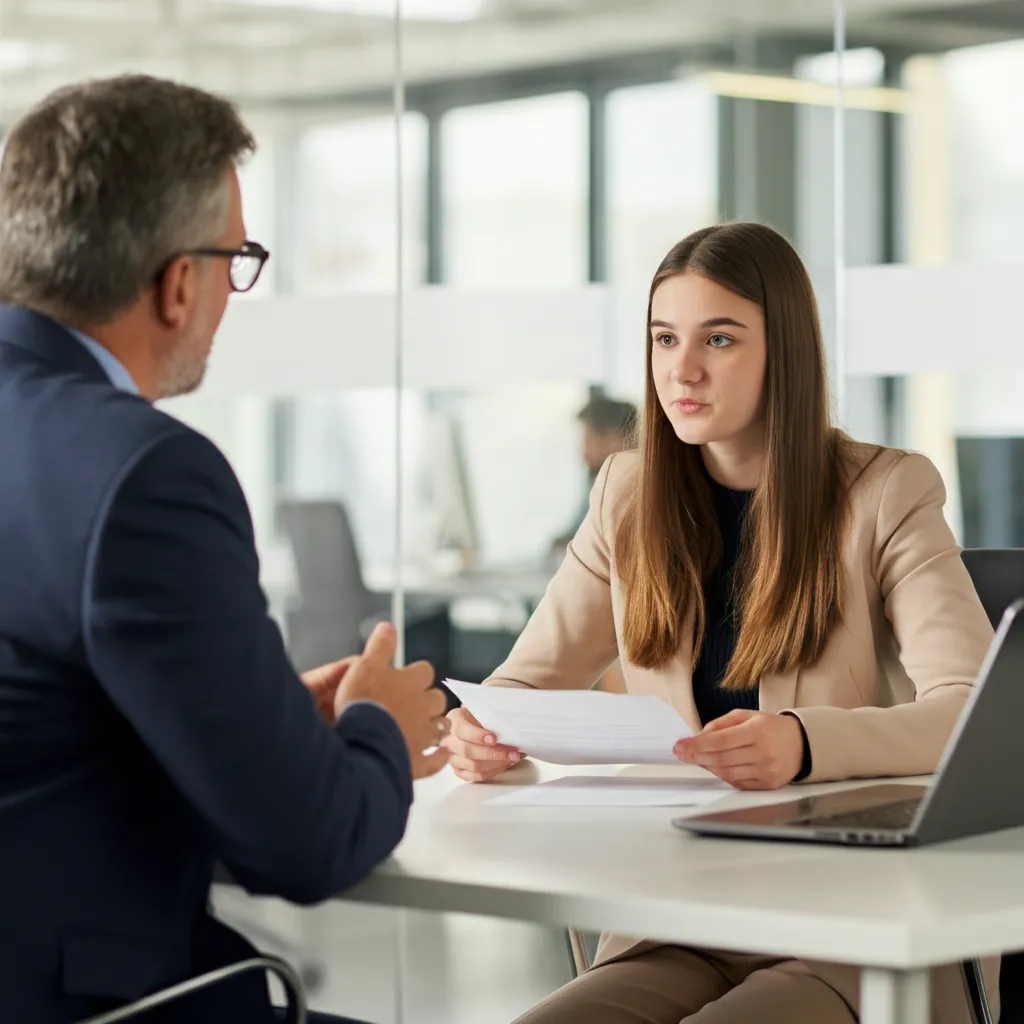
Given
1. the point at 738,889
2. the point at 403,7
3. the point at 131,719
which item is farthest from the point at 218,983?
the point at 403,7

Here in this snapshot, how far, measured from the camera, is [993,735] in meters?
1.44

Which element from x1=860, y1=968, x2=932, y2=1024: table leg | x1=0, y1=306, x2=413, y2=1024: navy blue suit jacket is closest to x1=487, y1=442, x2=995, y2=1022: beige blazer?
x1=860, y1=968, x2=932, y2=1024: table leg

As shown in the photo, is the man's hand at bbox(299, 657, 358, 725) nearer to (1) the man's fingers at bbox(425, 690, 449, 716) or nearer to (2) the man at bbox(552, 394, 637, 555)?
(1) the man's fingers at bbox(425, 690, 449, 716)

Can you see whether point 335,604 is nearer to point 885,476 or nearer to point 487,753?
point 885,476

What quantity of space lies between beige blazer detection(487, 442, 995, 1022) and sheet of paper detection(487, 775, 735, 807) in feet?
0.42

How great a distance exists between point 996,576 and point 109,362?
135 cm

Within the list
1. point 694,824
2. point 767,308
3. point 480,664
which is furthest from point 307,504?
point 694,824

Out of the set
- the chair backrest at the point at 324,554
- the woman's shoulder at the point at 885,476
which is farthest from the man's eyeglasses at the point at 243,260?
the chair backrest at the point at 324,554

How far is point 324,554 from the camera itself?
4980 millimetres

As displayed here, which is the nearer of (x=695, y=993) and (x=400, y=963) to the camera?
(x=695, y=993)

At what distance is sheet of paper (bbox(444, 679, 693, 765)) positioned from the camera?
162 cm

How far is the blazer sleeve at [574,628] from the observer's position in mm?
2279

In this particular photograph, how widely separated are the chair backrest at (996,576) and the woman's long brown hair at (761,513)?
0.24 meters

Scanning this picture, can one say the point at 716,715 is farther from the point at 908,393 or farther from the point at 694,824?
the point at 908,393
